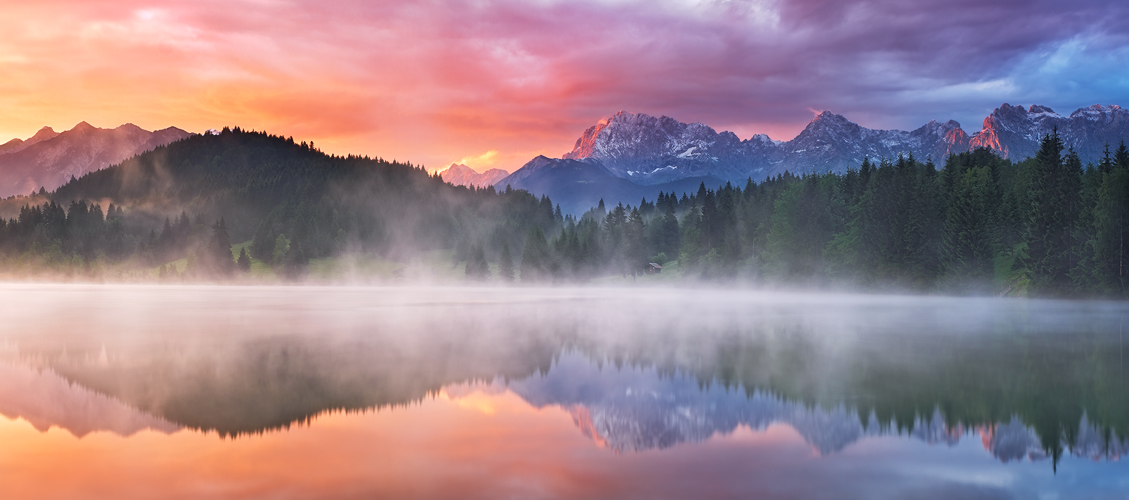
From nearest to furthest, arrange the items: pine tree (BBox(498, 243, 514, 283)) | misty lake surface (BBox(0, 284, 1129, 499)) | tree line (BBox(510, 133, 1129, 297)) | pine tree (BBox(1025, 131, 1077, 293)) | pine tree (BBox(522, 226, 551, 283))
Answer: misty lake surface (BBox(0, 284, 1129, 499)), tree line (BBox(510, 133, 1129, 297)), pine tree (BBox(1025, 131, 1077, 293)), pine tree (BBox(522, 226, 551, 283)), pine tree (BBox(498, 243, 514, 283))

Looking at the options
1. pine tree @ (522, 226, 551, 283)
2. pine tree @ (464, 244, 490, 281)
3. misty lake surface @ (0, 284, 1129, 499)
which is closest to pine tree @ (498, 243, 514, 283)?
pine tree @ (522, 226, 551, 283)

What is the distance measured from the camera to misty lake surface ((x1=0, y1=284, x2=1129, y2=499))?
12.2m

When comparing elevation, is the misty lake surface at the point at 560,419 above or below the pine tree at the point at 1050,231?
below

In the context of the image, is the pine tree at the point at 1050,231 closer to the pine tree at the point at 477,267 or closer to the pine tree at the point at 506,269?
the pine tree at the point at 506,269

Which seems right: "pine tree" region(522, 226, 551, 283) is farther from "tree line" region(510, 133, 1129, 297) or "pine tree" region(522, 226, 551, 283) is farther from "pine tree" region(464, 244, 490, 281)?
"tree line" region(510, 133, 1129, 297)

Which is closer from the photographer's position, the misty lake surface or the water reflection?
the misty lake surface

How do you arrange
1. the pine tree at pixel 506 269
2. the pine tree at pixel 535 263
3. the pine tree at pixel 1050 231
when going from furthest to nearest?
the pine tree at pixel 506 269 → the pine tree at pixel 535 263 → the pine tree at pixel 1050 231

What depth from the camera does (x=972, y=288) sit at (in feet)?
328

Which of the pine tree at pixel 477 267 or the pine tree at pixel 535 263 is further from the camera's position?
the pine tree at pixel 477 267

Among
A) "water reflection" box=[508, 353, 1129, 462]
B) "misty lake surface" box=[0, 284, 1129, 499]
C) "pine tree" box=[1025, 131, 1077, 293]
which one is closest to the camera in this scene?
"misty lake surface" box=[0, 284, 1129, 499]

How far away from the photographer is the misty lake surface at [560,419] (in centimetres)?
1223

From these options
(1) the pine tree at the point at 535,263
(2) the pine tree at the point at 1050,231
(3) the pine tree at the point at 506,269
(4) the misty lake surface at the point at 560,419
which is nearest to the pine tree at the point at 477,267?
(3) the pine tree at the point at 506,269

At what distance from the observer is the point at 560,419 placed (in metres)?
17.8

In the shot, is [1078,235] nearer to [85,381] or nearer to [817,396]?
[817,396]
